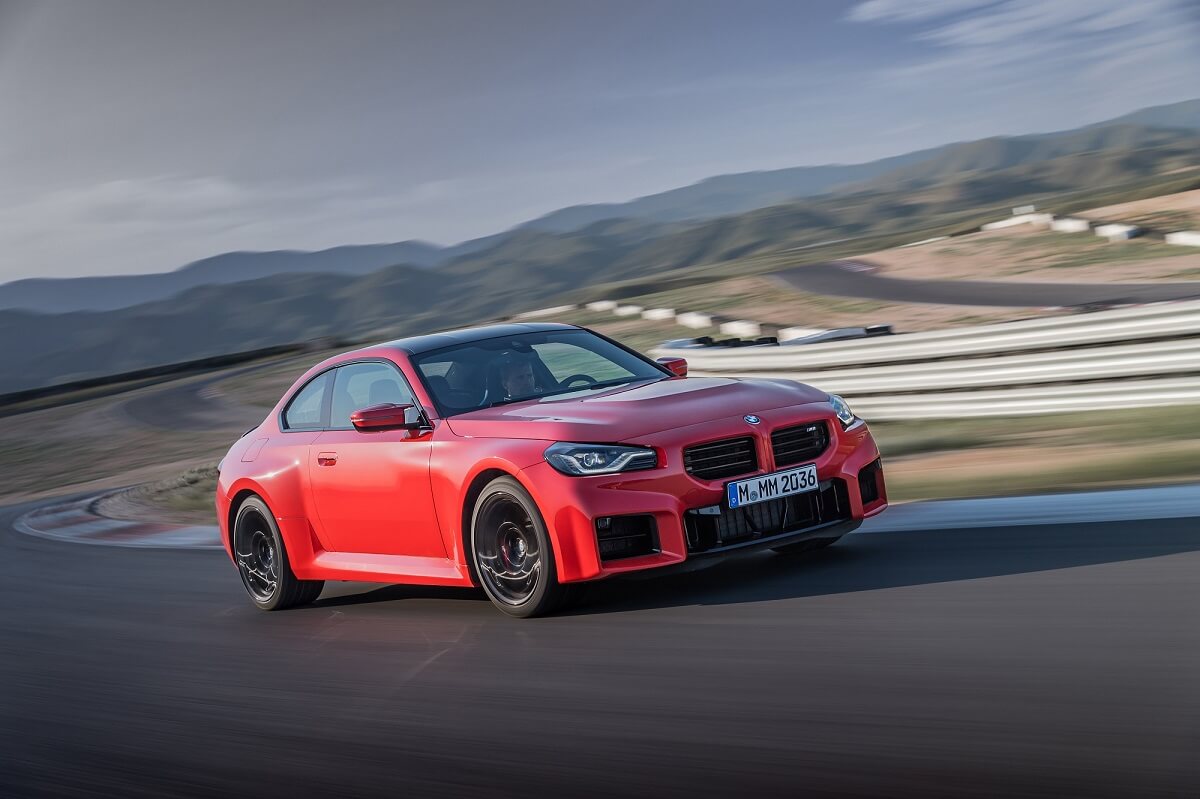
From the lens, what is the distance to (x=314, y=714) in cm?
526

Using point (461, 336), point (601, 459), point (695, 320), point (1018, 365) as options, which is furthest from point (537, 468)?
point (695, 320)

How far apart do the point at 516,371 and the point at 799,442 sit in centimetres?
155

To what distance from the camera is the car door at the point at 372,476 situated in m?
6.64

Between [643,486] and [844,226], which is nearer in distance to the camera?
[643,486]

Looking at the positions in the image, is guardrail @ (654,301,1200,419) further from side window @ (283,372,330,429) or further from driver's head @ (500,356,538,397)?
side window @ (283,372,330,429)

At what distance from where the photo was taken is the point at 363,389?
7410mm

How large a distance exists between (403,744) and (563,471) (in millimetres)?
1581

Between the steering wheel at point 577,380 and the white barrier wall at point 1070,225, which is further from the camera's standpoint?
the white barrier wall at point 1070,225

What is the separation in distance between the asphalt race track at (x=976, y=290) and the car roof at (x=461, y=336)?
36.2ft

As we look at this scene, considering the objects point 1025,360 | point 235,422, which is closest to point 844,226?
point 235,422

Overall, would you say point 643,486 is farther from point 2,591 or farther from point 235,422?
point 235,422

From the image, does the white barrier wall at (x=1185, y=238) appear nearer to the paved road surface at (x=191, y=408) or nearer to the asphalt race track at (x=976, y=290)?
the asphalt race track at (x=976, y=290)

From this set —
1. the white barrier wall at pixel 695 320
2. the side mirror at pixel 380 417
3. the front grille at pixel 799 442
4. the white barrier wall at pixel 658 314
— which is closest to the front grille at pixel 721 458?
the front grille at pixel 799 442

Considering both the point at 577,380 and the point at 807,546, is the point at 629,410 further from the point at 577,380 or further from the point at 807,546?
the point at 807,546
